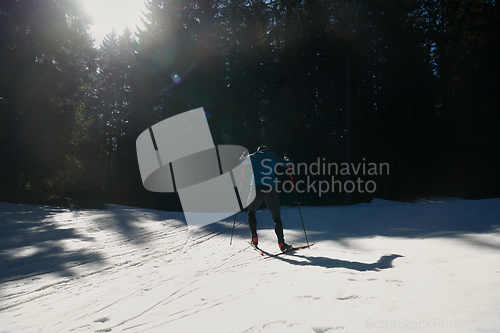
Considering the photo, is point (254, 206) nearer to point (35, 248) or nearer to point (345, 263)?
point (345, 263)

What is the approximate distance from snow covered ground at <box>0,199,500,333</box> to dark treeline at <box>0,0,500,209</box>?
14276 mm

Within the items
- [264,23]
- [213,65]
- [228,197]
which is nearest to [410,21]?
[264,23]

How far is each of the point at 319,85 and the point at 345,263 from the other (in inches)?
775

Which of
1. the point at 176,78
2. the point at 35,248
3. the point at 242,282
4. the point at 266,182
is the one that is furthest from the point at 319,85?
the point at 242,282

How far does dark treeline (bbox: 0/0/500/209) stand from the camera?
20.1 metres

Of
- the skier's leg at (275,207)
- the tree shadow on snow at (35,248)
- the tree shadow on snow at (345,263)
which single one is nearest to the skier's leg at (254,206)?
the skier's leg at (275,207)

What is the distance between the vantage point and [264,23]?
22953mm

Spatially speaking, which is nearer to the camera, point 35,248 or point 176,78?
point 35,248

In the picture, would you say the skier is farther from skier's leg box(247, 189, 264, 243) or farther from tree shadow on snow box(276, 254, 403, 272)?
tree shadow on snow box(276, 254, 403, 272)

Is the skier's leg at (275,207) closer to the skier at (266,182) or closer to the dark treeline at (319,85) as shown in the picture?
the skier at (266,182)

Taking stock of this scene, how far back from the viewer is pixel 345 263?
14.8ft

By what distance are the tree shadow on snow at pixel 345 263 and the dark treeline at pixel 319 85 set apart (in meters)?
15.4

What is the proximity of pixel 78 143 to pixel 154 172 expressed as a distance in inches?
235

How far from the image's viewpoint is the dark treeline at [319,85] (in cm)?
2009
